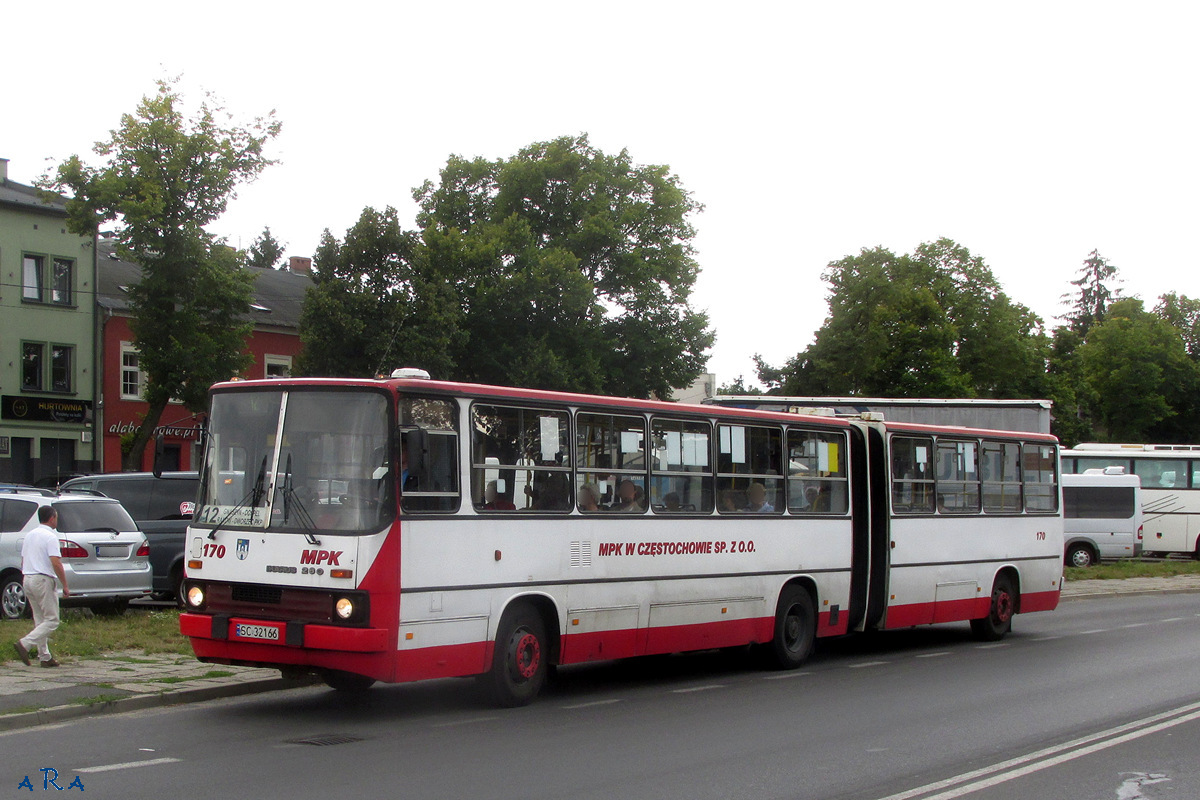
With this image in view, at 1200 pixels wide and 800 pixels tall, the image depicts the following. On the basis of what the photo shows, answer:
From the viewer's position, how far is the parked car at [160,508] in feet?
65.2

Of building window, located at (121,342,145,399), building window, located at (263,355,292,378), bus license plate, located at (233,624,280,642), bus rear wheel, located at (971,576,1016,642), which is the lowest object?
bus rear wheel, located at (971,576,1016,642)

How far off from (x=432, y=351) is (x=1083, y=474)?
2037 centimetres

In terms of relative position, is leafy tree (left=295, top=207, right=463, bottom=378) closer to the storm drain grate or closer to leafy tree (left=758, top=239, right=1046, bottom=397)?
leafy tree (left=758, top=239, right=1046, bottom=397)

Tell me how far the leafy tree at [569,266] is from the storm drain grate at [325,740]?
115 ft

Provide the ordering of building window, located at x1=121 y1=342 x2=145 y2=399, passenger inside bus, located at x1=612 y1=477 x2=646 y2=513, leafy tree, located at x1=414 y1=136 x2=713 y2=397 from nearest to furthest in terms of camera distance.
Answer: passenger inside bus, located at x1=612 y1=477 x2=646 y2=513 → leafy tree, located at x1=414 y1=136 x2=713 y2=397 → building window, located at x1=121 y1=342 x2=145 y2=399

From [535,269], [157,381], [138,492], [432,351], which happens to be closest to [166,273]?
[157,381]

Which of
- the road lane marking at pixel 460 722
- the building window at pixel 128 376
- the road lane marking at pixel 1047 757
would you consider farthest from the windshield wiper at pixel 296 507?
the building window at pixel 128 376

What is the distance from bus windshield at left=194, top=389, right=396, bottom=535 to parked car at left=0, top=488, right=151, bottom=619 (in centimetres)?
686

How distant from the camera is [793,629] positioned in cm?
1501

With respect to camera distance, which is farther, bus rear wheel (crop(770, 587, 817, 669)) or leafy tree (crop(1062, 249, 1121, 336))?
A: leafy tree (crop(1062, 249, 1121, 336))

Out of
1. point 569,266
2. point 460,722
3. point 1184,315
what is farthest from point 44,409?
point 1184,315

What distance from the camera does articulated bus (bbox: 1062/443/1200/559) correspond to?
135 ft

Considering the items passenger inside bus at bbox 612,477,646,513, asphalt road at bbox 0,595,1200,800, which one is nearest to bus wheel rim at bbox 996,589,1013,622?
asphalt road at bbox 0,595,1200,800

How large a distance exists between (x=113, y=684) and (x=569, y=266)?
119 ft
